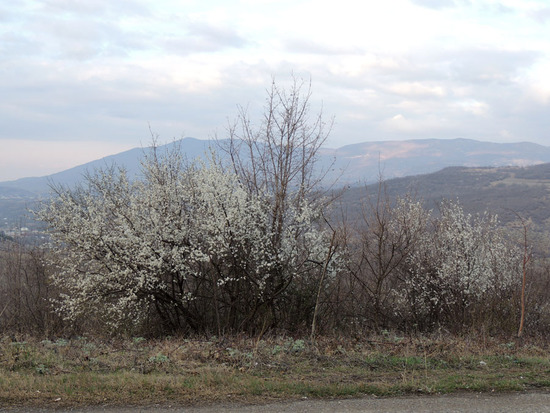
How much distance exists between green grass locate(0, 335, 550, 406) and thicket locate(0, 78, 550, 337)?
4946mm

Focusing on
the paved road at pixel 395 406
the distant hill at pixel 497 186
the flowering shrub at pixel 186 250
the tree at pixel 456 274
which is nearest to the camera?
the paved road at pixel 395 406

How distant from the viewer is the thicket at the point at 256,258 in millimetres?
15031

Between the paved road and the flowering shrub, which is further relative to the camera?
the flowering shrub

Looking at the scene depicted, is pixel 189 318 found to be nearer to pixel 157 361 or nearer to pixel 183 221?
pixel 183 221

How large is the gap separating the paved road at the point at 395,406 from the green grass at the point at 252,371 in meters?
0.21

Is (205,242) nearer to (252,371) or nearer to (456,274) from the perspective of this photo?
(252,371)

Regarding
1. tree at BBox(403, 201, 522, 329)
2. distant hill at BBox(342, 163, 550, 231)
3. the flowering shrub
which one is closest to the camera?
the flowering shrub

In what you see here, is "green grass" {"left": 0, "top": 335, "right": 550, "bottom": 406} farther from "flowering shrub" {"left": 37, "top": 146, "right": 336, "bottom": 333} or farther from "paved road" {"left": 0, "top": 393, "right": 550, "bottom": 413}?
"flowering shrub" {"left": 37, "top": 146, "right": 336, "bottom": 333}

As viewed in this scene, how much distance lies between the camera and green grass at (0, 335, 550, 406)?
6512mm

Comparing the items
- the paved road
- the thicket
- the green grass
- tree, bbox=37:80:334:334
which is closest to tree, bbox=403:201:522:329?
the thicket

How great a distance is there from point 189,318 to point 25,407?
10661 millimetres

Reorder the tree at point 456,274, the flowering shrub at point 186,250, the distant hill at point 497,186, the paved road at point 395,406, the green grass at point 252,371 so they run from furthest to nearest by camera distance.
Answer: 1. the distant hill at point 497,186
2. the tree at point 456,274
3. the flowering shrub at point 186,250
4. the green grass at point 252,371
5. the paved road at point 395,406

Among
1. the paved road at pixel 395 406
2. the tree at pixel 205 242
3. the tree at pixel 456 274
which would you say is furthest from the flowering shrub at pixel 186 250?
the paved road at pixel 395 406

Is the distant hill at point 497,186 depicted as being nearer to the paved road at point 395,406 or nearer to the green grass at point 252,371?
the green grass at point 252,371
